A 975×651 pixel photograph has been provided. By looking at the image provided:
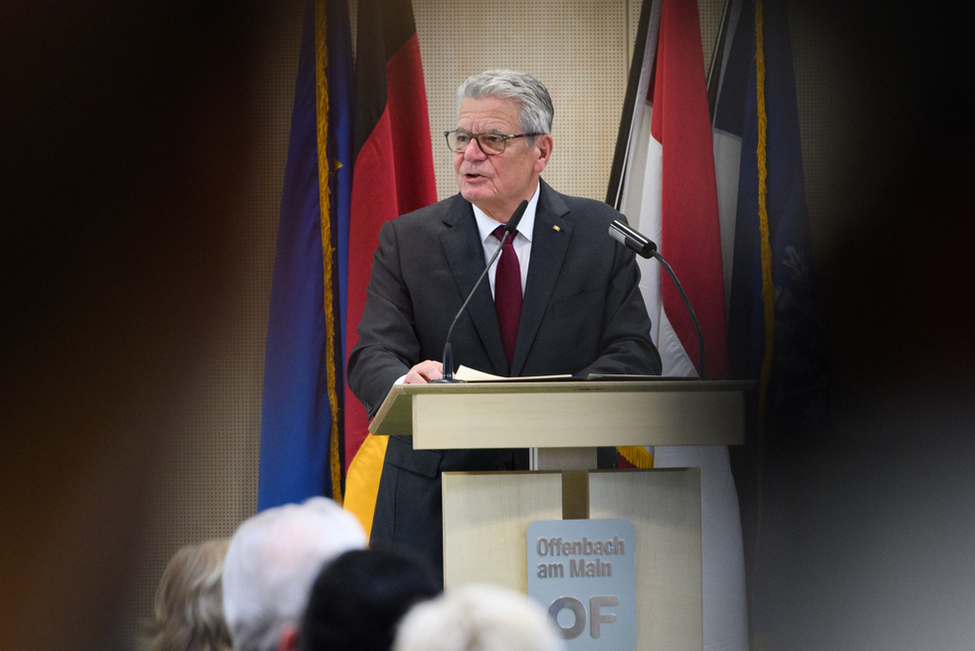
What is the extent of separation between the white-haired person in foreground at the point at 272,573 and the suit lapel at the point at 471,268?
1.29m

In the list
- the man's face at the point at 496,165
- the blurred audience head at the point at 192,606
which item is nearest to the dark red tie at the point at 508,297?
the man's face at the point at 496,165

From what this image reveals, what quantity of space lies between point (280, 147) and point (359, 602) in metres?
2.85

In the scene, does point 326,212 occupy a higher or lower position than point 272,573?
higher

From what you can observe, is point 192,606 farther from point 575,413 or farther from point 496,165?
point 496,165

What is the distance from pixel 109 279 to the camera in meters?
2.78

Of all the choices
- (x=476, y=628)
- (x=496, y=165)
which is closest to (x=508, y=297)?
(x=496, y=165)

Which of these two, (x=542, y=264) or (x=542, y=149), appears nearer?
(x=542, y=264)

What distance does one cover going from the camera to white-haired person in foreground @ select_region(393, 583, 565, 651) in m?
0.70

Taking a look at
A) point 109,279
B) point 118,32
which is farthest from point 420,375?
point 109,279

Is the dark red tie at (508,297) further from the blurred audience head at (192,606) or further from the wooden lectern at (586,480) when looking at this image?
the blurred audience head at (192,606)

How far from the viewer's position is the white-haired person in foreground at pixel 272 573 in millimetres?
978

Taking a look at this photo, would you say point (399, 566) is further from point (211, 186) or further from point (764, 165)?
point (211, 186)

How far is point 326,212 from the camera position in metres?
3.17

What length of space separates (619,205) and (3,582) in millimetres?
2307
